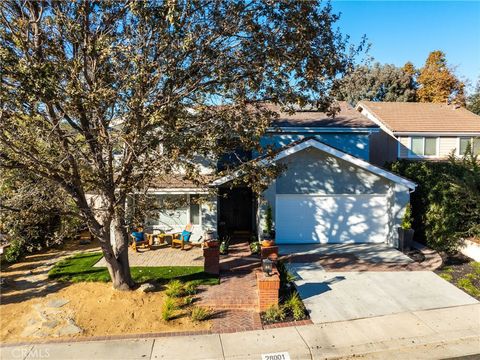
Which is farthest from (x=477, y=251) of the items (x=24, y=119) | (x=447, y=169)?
(x=24, y=119)

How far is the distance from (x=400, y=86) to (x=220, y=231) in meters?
35.7

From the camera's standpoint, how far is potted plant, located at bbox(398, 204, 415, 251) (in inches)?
591

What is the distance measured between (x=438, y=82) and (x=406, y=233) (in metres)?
32.6

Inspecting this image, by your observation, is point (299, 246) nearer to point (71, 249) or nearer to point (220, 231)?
point (220, 231)

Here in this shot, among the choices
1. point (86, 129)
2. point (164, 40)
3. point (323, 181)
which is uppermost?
point (164, 40)

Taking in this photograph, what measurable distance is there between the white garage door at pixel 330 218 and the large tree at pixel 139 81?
245 inches

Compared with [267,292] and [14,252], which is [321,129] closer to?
[267,292]

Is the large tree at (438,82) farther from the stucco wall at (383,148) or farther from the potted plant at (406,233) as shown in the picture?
the potted plant at (406,233)

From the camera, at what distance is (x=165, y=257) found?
48.1 ft

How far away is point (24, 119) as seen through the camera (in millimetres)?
8797

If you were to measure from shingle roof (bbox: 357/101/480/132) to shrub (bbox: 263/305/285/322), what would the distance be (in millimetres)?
16347

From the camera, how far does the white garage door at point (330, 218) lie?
639 inches

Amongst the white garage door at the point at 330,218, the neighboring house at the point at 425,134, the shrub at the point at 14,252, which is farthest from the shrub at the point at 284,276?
the neighboring house at the point at 425,134
